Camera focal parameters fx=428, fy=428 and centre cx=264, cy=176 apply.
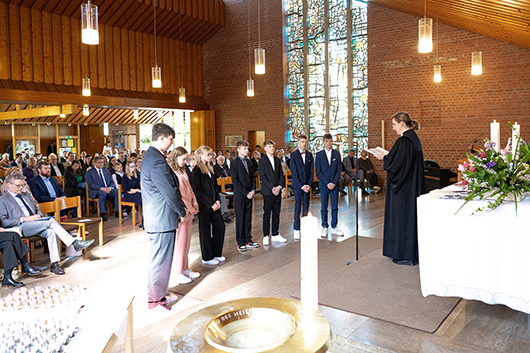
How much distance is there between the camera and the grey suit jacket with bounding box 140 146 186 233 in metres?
3.71

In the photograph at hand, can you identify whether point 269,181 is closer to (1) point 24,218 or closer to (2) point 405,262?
(2) point 405,262


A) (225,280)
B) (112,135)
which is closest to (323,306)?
(225,280)

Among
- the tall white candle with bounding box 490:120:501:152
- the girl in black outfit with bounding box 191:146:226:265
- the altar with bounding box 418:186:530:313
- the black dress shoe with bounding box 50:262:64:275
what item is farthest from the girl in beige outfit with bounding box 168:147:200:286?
the tall white candle with bounding box 490:120:501:152

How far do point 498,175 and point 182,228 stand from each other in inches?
122

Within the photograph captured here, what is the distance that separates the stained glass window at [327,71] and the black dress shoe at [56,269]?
11048 mm

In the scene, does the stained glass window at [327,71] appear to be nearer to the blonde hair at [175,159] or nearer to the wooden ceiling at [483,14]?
the wooden ceiling at [483,14]

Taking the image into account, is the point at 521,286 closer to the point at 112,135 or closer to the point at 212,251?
the point at 212,251

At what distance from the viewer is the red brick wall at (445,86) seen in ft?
36.9

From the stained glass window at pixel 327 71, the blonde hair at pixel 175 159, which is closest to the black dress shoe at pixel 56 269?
the blonde hair at pixel 175 159

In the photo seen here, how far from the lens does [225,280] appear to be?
4.63 m

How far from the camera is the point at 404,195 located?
437 cm

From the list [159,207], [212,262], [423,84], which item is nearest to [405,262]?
[212,262]

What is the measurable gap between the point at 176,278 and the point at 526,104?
10.5 meters

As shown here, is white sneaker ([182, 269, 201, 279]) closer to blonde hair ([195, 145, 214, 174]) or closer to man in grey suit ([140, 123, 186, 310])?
man in grey suit ([140, 123, 186, 310])
